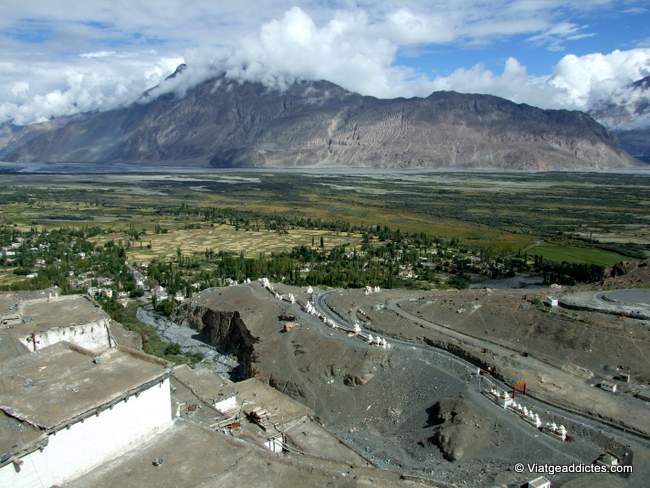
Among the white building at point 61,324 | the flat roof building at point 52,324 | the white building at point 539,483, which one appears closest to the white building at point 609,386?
the white building at point 539,483

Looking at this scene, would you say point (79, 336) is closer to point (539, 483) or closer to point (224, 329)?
point (224, 329)

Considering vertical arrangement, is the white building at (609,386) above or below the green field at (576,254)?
above

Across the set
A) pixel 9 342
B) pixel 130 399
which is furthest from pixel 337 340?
pixel 130 399

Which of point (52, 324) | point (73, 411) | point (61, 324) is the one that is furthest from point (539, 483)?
point (52, 324)

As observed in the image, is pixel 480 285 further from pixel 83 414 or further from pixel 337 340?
pixel 83 414

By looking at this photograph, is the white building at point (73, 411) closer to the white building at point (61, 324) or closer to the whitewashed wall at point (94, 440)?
the whitewashed wall at point (94, 440)

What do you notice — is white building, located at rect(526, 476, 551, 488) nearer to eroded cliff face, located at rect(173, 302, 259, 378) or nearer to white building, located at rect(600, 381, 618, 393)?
white building, located at rect(600, 381, 618, 393)

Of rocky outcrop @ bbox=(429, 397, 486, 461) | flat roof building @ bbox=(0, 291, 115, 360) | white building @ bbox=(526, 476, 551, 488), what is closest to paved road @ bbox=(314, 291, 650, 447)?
rocky outcrop @ bbox=(429, 397, 486, 461)
